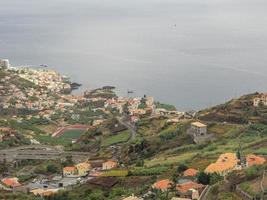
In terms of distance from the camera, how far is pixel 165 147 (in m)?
29.8

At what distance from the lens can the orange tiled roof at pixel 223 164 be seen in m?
19.8

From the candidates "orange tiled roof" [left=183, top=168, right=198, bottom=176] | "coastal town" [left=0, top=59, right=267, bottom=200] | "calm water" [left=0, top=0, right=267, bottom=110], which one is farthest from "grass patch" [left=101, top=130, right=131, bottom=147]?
"calm water" [left=0, top=0, right=267, bottom=110]

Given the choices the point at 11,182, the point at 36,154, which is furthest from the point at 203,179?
the point at 36,154

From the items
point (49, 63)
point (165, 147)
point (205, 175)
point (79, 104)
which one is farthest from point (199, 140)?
point (49, 63)

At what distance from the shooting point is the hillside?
31141mm

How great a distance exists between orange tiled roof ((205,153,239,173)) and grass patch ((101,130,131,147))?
1534 cm

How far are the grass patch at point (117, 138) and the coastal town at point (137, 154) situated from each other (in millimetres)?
70

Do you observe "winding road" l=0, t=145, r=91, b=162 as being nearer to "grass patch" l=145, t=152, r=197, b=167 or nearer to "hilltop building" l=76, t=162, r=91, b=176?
"hilltop building" l=76, t=162, r=91, b=176

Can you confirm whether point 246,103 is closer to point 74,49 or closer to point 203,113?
point 203,113

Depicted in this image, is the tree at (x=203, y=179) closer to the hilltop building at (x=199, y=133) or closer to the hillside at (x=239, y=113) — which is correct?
the hilltop building at (x=199, y=133)

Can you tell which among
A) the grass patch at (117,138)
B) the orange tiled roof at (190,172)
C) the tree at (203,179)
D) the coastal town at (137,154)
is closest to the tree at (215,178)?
the coastal town at (137,154)

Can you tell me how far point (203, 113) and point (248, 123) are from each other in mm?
5681

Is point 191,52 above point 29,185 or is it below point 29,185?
above

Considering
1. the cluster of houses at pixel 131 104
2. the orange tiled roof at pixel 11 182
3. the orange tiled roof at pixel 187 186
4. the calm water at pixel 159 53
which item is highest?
the calm water at pixel 159 53
